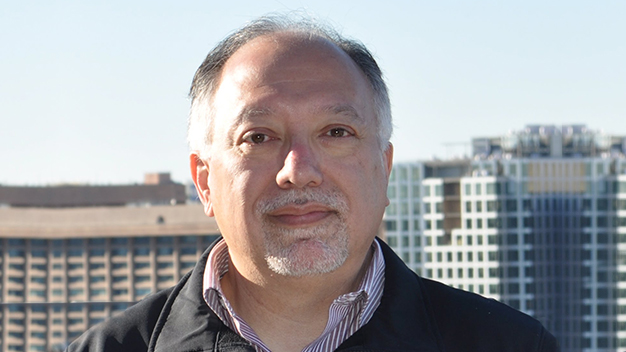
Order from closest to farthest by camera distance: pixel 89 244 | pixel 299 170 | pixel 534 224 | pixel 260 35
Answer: pixel 299 170, pixel 260 35, pixel 89 244, pixel 534 224

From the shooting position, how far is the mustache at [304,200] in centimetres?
130

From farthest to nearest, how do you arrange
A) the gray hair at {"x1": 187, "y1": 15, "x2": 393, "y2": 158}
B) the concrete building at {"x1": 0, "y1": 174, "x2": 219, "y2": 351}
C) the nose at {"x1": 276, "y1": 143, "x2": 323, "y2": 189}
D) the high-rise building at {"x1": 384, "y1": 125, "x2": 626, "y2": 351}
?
the high-rise building at {"x1": 384, "y1": 125, "x2": 626, "y2": 351} < the concrete building at {"x1": 0, "y1": 174, "x2": 219, "y2": 351} < the gray hair at {"x1": 187, "y1": 15, "x2": 393, "y2": 158} < the nose at {"x1": 276, "y1": 143, "x2": 323, "y2": 189}

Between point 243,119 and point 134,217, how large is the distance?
60311 mm

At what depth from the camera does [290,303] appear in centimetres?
137

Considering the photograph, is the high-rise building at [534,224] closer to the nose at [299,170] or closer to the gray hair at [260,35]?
the gray hair at [260,35]

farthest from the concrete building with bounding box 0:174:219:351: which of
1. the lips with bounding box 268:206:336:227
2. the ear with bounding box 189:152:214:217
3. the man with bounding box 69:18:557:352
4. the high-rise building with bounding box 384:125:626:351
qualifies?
the lips with bounding box 268:206:336:227

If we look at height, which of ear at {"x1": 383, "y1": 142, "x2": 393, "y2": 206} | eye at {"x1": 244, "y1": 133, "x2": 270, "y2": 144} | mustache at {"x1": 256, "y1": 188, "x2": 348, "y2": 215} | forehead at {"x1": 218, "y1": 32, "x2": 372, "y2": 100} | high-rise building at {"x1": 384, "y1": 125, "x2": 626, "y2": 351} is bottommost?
high-rise building at {"x1": 384, "y1": 125, "x2": 626, "y2": 351}

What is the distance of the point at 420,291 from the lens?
1.41m

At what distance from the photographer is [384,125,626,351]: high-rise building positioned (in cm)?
6612

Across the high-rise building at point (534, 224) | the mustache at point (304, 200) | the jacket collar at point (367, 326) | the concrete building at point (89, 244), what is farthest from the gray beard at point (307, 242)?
the high-rise building at point (534, 224)

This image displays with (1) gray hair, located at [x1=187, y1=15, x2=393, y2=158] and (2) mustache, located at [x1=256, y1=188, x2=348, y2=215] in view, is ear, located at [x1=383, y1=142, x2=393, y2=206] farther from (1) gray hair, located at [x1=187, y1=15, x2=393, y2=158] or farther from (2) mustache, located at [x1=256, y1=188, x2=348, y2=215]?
(2) mustache, located at [x1=256, y1=188, x2=348, y2=215]

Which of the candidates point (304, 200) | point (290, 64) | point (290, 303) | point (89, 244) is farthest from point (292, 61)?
point (89, 244)

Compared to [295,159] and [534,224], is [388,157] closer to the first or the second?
[295,159]

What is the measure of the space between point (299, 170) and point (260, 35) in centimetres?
26
